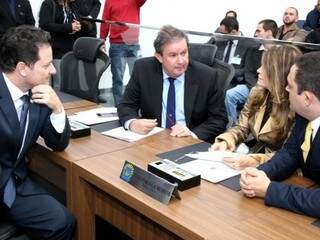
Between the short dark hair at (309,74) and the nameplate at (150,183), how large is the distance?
0.59 m

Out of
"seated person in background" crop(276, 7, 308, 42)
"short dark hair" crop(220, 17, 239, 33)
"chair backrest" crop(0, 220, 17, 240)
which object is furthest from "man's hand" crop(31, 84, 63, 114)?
"short dark hair" crop(220, 17, 239, 33)

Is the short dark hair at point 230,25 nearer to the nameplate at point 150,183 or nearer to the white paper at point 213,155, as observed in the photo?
the white paper at point 213,155

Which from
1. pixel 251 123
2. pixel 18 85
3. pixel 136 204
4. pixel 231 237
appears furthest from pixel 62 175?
pixel 231 237

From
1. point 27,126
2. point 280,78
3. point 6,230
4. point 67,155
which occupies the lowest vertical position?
point 6,230

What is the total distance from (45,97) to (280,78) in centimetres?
103

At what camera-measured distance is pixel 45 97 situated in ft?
5.73

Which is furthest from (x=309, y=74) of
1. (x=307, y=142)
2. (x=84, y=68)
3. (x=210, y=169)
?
(x=84, y=68)

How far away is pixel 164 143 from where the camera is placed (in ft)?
6.29

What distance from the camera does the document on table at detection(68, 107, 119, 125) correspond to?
222 centimetres

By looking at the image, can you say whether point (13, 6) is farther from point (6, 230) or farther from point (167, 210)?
point (167, 210)

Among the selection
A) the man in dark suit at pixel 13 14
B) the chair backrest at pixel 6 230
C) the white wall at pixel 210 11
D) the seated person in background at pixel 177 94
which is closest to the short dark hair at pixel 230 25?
the white wall at pixel 210 11

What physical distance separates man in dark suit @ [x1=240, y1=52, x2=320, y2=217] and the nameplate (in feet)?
0.88

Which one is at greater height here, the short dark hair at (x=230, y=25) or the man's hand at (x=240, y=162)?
the short dark hair at (x=230, y=25)

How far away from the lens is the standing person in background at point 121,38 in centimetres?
447
